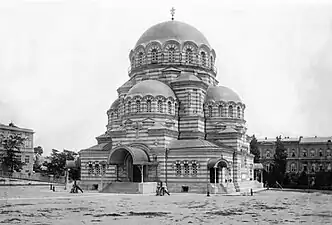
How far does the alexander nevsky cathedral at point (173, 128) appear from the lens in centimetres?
3900

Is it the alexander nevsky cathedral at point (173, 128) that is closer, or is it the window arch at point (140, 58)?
the alexander nevsky cathedral at point (173, 128)

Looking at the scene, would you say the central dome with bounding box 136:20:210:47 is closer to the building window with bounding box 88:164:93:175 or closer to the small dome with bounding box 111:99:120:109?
the small dome with bounding box 111:99:120:109

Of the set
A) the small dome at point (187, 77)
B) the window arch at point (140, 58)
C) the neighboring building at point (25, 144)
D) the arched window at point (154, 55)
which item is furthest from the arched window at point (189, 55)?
the neighboring building at point (25, 144)

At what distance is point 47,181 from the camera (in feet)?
186

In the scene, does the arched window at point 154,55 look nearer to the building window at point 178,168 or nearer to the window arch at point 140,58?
the window arch at point 140,58

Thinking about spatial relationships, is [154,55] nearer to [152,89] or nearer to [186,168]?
[152,89]

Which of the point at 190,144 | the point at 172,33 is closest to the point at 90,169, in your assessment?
the point at 190,144

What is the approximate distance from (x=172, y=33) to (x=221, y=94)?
26.6 feet

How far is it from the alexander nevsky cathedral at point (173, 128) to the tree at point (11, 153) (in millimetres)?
18651

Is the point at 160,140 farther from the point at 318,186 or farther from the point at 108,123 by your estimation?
the point at 318,186

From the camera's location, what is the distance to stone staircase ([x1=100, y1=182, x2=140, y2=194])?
36731 mm

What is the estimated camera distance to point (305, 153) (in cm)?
7738

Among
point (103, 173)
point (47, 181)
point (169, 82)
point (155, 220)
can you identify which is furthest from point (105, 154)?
point (155, 220)

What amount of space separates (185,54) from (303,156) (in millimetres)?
39661
